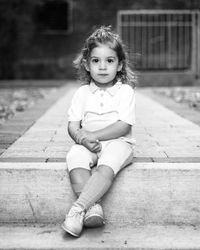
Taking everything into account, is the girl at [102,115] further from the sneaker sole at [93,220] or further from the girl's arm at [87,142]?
the sneaker sole at [93,220]

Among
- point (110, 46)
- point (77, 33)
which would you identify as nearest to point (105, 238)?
point (110, 46)

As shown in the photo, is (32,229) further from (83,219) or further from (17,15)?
(17,15)

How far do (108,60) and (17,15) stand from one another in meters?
10.1

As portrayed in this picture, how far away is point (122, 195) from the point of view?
101 inches

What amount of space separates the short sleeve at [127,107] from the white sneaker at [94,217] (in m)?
0.55

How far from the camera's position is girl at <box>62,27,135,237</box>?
2.52 m

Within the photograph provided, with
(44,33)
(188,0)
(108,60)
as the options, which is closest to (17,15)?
(44,33)

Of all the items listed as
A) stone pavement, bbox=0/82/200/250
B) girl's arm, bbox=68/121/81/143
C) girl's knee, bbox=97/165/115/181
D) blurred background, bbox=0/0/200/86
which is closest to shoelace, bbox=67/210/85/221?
stone pavement, bbox=0/82/200/250

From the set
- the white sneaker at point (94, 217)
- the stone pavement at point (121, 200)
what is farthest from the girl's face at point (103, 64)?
the white sneaker at point (94, 217)

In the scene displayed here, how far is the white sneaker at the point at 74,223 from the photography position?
2275 millimetres

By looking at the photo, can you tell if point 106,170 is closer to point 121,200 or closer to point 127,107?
point 121,200

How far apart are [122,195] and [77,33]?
455 inches

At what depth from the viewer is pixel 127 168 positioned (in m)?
2.59

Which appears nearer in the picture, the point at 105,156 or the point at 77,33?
the point at 105,156
